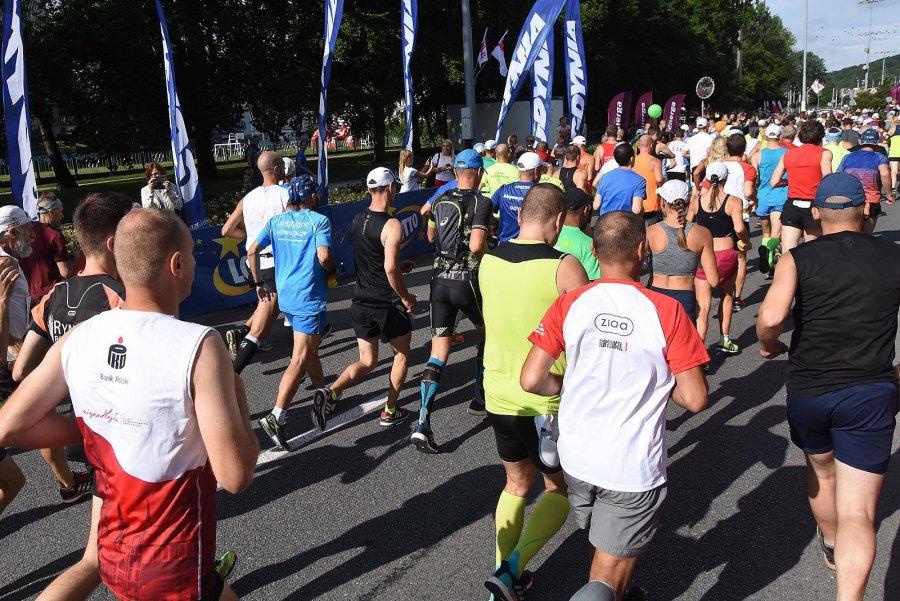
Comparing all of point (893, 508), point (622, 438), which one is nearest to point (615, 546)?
point (622, 438)

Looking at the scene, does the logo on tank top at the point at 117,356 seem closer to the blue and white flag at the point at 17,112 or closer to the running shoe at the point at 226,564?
the running shoe at the point at 226,564

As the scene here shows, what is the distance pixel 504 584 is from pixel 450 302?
256 cm

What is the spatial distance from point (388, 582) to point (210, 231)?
6598mm

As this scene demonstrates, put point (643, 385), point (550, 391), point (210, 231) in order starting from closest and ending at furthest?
point (643, 385) → point (550, 391) → point (210, 231)

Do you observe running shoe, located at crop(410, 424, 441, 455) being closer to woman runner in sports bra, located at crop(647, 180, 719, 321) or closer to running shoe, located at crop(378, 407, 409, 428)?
running shoe, located at crop(378, 407, 409, 428)

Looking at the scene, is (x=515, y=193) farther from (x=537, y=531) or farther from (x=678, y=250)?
(x=537, y=531)

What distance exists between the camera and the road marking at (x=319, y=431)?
5.09m

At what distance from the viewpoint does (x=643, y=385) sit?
2.58 m

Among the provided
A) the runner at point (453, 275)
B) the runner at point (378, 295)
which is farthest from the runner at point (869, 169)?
the runner at point (378, 295)

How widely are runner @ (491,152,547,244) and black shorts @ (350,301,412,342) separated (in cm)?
189

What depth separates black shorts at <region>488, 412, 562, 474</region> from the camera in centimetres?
326

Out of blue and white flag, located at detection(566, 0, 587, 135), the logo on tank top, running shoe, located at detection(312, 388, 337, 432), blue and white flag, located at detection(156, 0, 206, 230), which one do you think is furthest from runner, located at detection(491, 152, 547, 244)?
blue and white flag, located at detection(566, 0, 587, 135)

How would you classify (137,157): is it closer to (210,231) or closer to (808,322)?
(210,231)

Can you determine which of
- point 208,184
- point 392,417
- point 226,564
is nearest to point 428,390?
point 392,417
